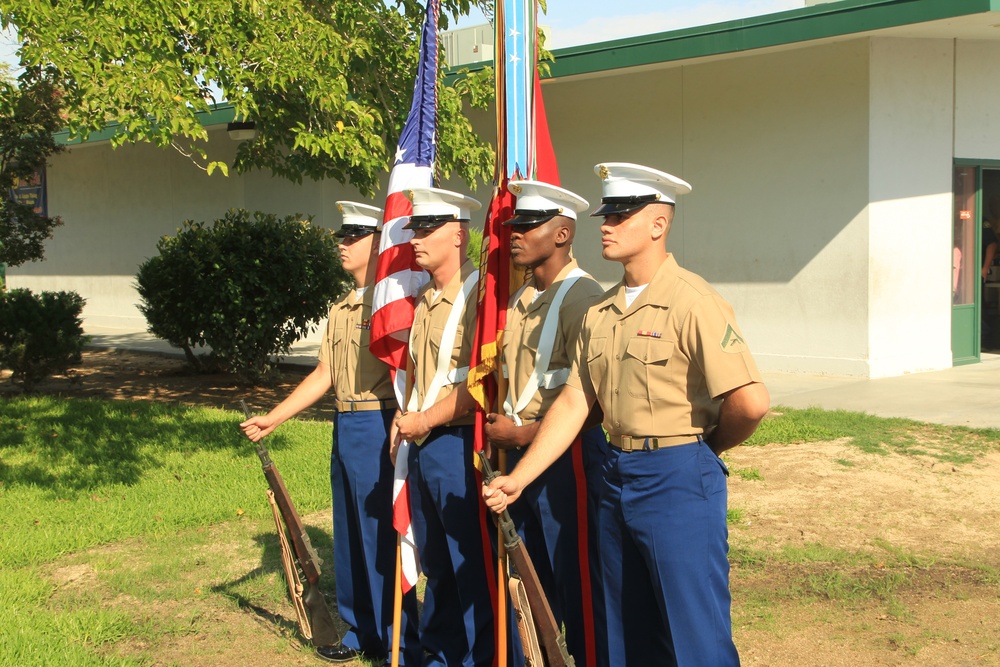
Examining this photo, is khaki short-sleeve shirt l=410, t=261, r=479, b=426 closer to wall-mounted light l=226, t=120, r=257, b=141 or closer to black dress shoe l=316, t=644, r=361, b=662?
black dress shoe l=316, t=644, r=361, b=662

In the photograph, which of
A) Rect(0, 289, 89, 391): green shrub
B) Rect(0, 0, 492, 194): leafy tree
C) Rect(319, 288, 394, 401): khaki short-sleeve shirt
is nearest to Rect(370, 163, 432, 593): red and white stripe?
Rect(319, 288, 394, 401): khaki short-sleeve shirt

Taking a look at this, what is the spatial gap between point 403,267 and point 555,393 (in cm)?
114

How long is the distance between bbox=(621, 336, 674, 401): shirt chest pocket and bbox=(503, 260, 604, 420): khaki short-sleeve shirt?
428 mm

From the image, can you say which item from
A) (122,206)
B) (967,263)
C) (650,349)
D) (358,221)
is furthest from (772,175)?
(122,206)

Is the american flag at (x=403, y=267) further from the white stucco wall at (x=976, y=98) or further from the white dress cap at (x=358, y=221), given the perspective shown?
the white stucco wall at (x=976, y=98)

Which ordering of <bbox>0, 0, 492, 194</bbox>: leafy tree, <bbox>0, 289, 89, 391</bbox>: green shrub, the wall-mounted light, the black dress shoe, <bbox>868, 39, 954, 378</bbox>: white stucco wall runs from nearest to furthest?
the black dress shoe → <bbox>0, 0, 492, 194</bbox>: leafy tree → the wall-mounted light → <bbox>868, 39, 954, 378</bbox>: white stucco wall → <bbox>0, 289, 89, 391</bbox>: green shrub

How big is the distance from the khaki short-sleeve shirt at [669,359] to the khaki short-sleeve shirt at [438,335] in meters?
0.91

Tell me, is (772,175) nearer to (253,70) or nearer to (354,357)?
(253,70)

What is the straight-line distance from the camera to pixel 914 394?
10.6m

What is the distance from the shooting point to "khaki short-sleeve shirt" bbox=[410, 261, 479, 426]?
166 inches

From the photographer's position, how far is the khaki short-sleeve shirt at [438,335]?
4211 millimetres

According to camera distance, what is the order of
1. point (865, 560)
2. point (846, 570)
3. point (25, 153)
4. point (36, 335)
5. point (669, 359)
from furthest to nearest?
point (25, 153) → point (36, 335) → point (865, 560) → point (846, 570) → point (669, 359)

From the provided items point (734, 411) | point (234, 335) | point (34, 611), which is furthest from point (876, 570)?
point (234, 335)

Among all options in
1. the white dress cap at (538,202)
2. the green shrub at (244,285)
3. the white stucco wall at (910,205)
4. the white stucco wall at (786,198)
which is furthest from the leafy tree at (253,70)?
the white stucco wall at (910,205)
